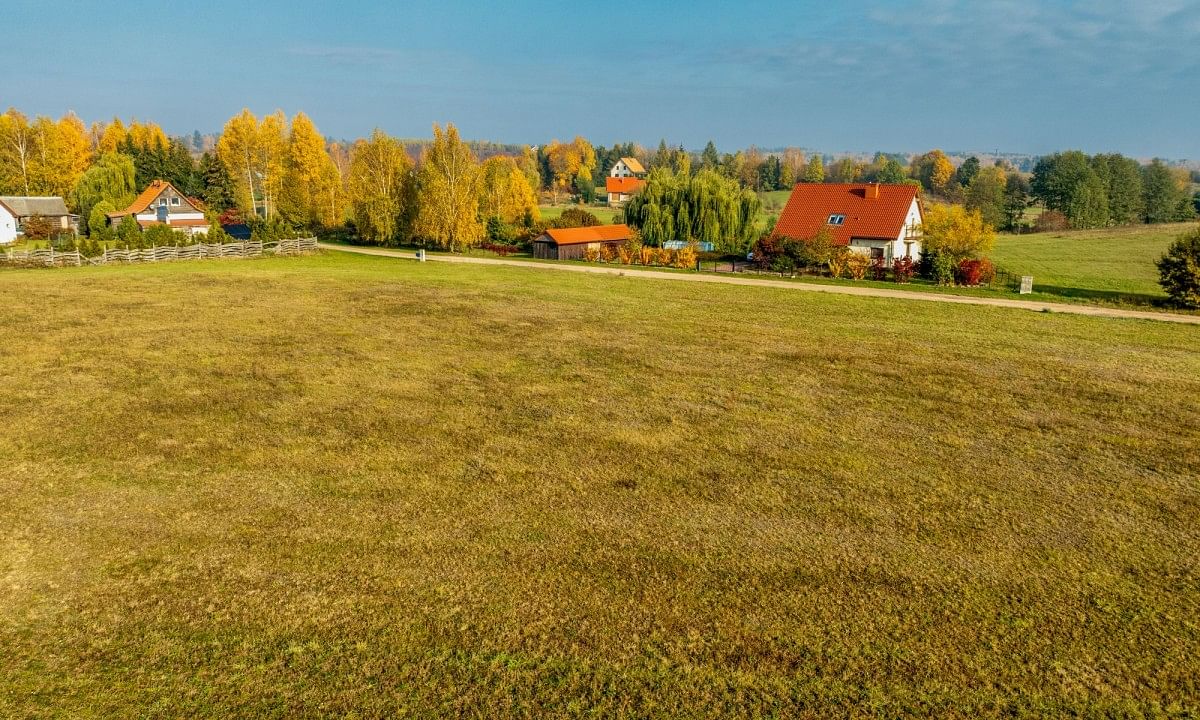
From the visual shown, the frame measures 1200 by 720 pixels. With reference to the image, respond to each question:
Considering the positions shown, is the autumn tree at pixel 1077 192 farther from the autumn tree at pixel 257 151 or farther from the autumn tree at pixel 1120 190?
the autumn tree at pixel 257 151

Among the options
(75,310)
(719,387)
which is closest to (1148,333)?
(719,387)

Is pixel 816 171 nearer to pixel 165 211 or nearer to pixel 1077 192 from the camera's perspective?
pixel 1077 192

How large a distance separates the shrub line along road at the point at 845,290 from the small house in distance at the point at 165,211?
2805 cm

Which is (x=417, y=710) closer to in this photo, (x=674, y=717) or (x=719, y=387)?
(x=674, y=717)

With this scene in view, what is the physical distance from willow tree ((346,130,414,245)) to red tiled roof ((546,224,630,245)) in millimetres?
14287

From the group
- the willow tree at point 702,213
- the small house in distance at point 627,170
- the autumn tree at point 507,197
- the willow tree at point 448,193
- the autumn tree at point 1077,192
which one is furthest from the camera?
the small house in distance at point 627,170

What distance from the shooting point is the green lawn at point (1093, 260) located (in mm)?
40938

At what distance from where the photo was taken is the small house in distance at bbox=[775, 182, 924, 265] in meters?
48.8

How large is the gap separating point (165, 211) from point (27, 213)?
1137 cm

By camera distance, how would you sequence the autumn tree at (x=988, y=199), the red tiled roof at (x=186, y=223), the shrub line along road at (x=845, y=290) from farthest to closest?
the autumn tree at (x=988, y=199)
the red tiled roof at (x=186, y=223)
the shrub line along road at (x=845, y=290)

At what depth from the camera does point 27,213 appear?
2657 inches

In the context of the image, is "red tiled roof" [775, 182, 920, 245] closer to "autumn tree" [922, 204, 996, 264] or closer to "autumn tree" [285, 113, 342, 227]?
"autumn tree" [922, 204, 996, 264]

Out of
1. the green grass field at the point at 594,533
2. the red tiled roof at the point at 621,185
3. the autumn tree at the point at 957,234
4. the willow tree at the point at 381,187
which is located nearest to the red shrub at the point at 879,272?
the autumn tree at the point at 957,234

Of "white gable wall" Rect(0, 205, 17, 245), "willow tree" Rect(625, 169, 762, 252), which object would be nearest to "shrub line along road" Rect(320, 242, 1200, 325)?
"willow tree" Rect(625, 169, 762, 252)
